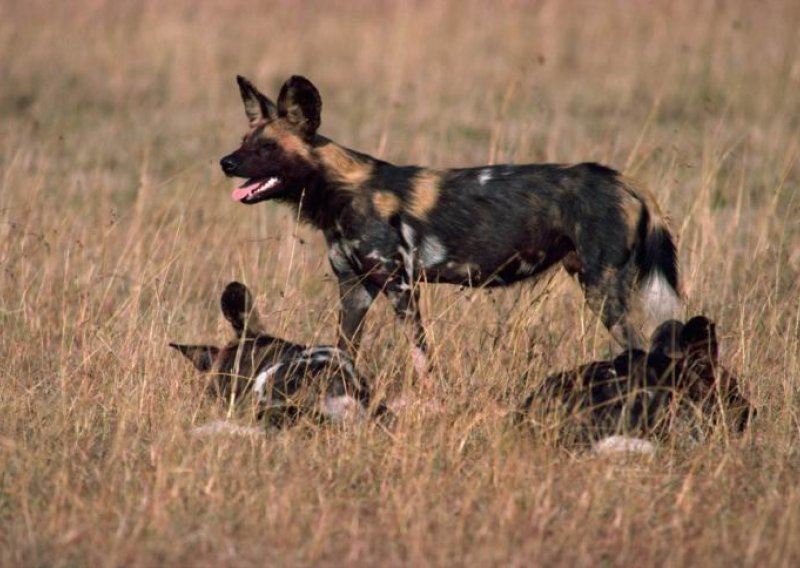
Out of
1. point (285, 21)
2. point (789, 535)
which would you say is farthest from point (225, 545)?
point (285, 21)

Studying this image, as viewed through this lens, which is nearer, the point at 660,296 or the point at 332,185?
the point at 660,296

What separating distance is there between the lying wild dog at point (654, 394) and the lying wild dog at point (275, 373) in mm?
635

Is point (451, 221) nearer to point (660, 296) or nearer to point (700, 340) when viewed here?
point (660, 296)

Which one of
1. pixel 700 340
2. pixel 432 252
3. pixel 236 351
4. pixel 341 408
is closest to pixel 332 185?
pixel 432 252

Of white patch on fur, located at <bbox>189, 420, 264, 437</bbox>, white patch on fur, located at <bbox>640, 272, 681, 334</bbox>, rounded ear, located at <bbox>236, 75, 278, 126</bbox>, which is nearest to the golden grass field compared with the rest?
white patch on fur, located at <bbox>189, 420, 264, 437</bbox>

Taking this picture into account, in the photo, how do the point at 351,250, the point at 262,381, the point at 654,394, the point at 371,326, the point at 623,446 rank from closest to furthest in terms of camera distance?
the point at 623,446
the point at 654,394
the point at 262,381
the point at 351,250
the point at 371,326

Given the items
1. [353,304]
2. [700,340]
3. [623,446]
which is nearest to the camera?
[623,446]

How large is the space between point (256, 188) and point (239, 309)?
0.47 meters

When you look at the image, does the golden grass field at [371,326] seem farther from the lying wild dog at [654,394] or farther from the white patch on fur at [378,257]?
the white patch on fur at [378,257]

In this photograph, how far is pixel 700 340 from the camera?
5.10m

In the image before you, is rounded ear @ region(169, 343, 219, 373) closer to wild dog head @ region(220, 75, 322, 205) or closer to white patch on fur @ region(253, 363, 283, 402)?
white patch on fur @ region(253, 363, 283, 402)

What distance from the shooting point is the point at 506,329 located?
18.7 feet

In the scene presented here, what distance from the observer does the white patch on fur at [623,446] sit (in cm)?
473

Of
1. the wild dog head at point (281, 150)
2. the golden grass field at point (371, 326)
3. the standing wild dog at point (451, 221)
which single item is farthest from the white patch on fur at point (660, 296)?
the wild dog head at point (281, 150)
